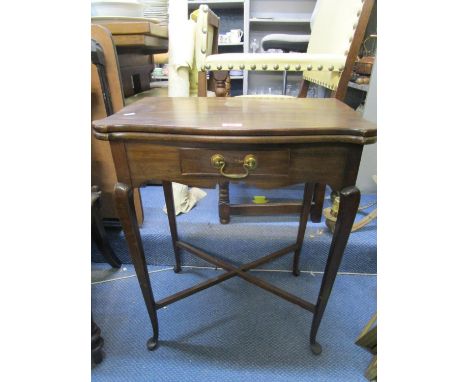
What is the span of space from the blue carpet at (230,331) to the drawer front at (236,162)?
57 cm

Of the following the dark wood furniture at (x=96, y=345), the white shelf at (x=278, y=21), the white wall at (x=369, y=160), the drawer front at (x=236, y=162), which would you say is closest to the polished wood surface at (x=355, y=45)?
the white wall at (x=369, y=160)

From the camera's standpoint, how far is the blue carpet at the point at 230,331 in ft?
2.55

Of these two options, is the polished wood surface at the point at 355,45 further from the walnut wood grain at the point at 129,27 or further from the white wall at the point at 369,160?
the walnut wood grain at the point at 129,27

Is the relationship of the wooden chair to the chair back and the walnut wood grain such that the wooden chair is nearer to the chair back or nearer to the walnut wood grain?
the chair back

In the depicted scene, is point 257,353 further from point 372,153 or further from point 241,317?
point 372,153

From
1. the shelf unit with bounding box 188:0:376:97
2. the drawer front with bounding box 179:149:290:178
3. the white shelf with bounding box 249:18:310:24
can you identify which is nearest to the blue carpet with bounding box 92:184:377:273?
the drawer front with bounding box 179:149:290:178

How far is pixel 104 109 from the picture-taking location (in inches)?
39.0

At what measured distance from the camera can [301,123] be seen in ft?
1.77

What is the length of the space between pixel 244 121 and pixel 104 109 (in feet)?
2.15

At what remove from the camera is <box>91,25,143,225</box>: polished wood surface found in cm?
93

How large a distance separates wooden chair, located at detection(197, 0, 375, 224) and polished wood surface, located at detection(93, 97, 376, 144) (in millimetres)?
395
